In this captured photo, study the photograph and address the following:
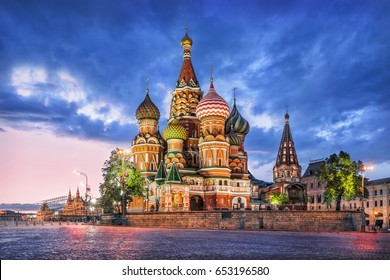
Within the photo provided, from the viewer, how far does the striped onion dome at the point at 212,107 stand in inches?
2790

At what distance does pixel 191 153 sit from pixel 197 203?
9.75m

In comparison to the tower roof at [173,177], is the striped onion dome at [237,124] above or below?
above

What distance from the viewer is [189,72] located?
81.4 m

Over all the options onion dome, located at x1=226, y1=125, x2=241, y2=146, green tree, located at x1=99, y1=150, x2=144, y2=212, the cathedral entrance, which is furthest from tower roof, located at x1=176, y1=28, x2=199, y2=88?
green tree, located at x1=99, y1=150, x2=144, y2=212

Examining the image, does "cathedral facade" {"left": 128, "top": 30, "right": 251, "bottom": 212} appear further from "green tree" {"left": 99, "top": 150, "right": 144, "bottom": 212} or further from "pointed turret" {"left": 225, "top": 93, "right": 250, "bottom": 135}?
"green tree" {"left": 99, "top": 150, "right": 144, "bottom": 212}

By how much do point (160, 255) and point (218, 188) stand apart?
52605 millimetres

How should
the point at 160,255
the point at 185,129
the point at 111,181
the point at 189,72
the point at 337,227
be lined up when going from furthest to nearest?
1. the point at 189,72
2. the point at 185,129
3. the point at 111,181
4. the point at 337,227
5. the point at 160,255

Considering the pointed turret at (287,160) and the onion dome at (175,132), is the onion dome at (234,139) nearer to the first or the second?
the onion dome at (175,132)

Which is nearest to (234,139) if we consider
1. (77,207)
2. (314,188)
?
(314,188)

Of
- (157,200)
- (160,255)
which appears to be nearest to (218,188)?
(157,200)

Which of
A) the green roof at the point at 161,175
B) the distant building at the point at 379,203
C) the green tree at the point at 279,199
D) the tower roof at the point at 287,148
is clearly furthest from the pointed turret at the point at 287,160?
the green roof at the point at 161,175

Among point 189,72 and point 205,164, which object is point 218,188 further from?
point 189,72

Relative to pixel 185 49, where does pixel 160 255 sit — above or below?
below

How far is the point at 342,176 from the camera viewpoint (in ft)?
155
